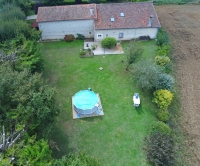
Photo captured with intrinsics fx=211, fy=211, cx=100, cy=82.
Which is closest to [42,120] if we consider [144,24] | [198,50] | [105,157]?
[105,157]

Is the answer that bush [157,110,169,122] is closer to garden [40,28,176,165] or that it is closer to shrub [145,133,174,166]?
garden [40,28,176,165]

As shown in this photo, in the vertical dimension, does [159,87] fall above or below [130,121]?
above

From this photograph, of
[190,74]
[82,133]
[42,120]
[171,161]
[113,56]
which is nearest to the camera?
[42,120]

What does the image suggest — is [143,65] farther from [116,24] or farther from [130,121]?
[116,24]

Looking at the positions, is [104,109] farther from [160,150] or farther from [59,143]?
[160,150]

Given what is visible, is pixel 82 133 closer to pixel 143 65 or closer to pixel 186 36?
pixel 143 65

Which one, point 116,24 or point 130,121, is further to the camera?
point 116,24

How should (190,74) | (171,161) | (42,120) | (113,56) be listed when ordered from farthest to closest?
(113,56), (190,74), (171,161), (42,120)

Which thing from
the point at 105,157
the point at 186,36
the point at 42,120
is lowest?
the point at 105,157
